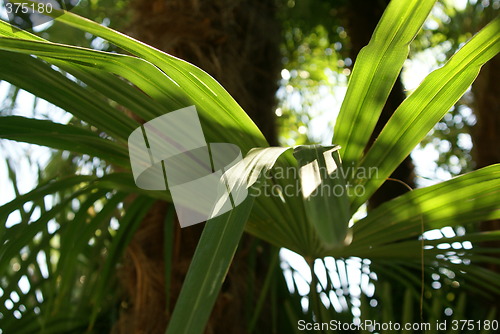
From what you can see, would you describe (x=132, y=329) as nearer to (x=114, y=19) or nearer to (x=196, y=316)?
(x=196, y=316)

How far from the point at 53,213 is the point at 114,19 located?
0.80m

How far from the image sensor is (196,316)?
1.31 feet

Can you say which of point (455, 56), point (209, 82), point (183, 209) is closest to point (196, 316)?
point (209, 82)
